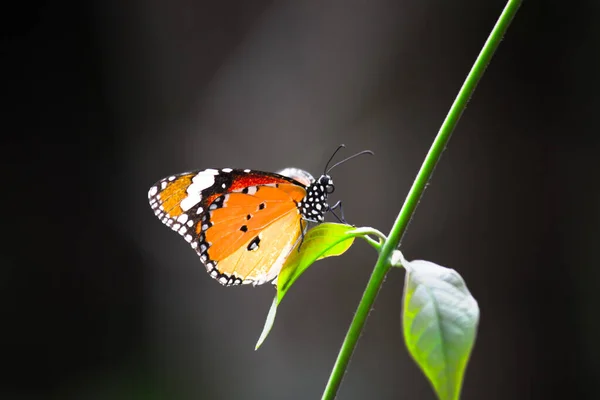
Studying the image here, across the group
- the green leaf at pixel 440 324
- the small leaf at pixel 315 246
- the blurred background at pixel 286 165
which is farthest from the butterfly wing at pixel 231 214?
the blurred background at pixel 286 165

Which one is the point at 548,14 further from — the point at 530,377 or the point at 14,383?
the point at 14,383

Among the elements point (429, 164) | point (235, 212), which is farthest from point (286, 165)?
point (429, 164)

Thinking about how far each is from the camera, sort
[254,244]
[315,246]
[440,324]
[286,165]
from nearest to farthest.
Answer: [440,324], [315,246], [254,244], [286,165]

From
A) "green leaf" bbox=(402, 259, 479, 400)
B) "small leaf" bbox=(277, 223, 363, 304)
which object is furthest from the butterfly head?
"green leaf" bbox=(402, 259, 479, 400)

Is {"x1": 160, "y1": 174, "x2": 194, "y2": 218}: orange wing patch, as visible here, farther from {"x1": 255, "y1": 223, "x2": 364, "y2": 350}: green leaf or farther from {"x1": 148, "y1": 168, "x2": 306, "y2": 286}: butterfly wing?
{"x1": 255, "y1": 223, "x2": 364, "y2": 350}: green leaf

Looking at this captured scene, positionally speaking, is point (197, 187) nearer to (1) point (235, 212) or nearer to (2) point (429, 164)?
(1) point (235, 212)

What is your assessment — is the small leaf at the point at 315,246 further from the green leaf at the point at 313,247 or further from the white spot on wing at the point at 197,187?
the white spot on wing at the point at 197,187
